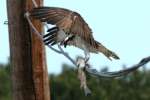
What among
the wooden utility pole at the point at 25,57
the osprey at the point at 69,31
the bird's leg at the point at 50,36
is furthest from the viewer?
the wooden utility pole at the point at 25,57

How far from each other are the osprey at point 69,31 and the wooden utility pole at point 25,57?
1.23 feet

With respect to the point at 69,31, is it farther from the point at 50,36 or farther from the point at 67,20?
the point at 50,36

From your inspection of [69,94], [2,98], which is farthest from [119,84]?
[2,98]

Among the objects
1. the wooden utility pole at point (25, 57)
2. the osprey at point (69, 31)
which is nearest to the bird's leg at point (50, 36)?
the osprey at point (69, 31)

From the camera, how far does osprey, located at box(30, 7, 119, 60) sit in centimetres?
701

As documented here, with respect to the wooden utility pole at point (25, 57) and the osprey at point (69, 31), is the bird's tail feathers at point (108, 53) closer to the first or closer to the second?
the osprey at point (69, 31)

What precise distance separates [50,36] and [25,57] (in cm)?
48

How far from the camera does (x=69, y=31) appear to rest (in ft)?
23.1

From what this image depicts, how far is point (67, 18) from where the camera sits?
281 inches

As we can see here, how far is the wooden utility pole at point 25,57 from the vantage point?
7.61m

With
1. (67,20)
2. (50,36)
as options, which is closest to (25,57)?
(50,36)

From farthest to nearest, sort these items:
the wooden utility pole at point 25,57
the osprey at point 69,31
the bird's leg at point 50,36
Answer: the wooden utility pole at point 25,57, the bird's leg at point 50,36, the osprey at point 69,31

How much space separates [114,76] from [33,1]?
1433 millimetres

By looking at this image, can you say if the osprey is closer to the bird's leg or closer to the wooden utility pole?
the bird's leg
